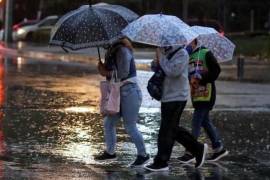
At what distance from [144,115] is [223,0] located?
123 feet

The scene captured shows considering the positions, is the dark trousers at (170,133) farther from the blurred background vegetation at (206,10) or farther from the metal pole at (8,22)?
the blurred background vegetation at (206,10)

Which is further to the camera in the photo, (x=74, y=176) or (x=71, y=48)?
(x=71, y=48)

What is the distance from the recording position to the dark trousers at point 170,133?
8328 millimetres

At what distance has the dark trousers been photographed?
833 cm

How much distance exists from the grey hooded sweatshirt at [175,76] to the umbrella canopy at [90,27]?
75 centimetres

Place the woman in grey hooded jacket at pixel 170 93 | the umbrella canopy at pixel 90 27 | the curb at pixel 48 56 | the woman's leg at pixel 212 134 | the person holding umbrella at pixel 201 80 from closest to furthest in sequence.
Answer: the woman in grey hooded jacket at pixel 170 93 < the umbrella canopy at pixel 90 27 < the person holding umbrella at pixel 201 80 < the woman's leg at pixel 212 134 < the curb at pixel 48 56

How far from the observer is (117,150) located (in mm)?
9898

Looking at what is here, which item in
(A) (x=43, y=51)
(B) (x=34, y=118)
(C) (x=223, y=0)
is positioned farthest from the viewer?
(C) (x=223, y=0)

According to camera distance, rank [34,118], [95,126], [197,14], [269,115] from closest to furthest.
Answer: [95,126]
[34,118]
[269,115]
[197,14]

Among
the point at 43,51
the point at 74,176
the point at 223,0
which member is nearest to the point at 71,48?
the point at 74,176

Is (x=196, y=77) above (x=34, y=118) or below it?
above

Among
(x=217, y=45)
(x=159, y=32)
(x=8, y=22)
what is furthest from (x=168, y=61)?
(x=8, y=22)

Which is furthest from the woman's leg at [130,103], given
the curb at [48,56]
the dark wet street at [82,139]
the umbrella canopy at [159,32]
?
the curb at [48,56]

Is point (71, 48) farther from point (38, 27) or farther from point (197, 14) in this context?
point (197, 14)
